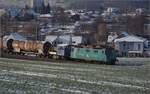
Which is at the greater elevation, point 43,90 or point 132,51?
point 43,90

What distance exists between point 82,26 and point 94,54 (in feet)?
256

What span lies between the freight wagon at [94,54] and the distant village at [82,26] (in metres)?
35.5

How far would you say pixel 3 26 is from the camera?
111938 millimetres

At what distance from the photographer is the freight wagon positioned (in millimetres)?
53688

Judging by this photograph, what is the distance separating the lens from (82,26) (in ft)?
433

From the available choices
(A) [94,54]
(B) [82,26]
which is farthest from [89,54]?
(B) [82,26]

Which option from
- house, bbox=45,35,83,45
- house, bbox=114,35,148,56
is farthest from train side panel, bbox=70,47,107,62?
house, bbox=114,35,148,56

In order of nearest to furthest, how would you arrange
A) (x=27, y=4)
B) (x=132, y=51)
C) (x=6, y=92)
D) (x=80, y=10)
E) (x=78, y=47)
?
(x=6, y=92) < (x=78, y=47) < (x=132, y=51) < (x=80, y=10) < (x=27, y=4)

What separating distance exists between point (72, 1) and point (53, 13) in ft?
27.9

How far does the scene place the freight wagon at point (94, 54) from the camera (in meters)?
53.7

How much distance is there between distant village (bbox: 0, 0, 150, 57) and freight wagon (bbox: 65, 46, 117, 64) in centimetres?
3555

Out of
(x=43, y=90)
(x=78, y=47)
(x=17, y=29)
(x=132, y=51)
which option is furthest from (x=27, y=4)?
(x=43, y=90)

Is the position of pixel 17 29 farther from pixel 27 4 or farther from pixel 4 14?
pixel 27 4

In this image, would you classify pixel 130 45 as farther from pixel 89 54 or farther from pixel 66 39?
pixel 89 54
